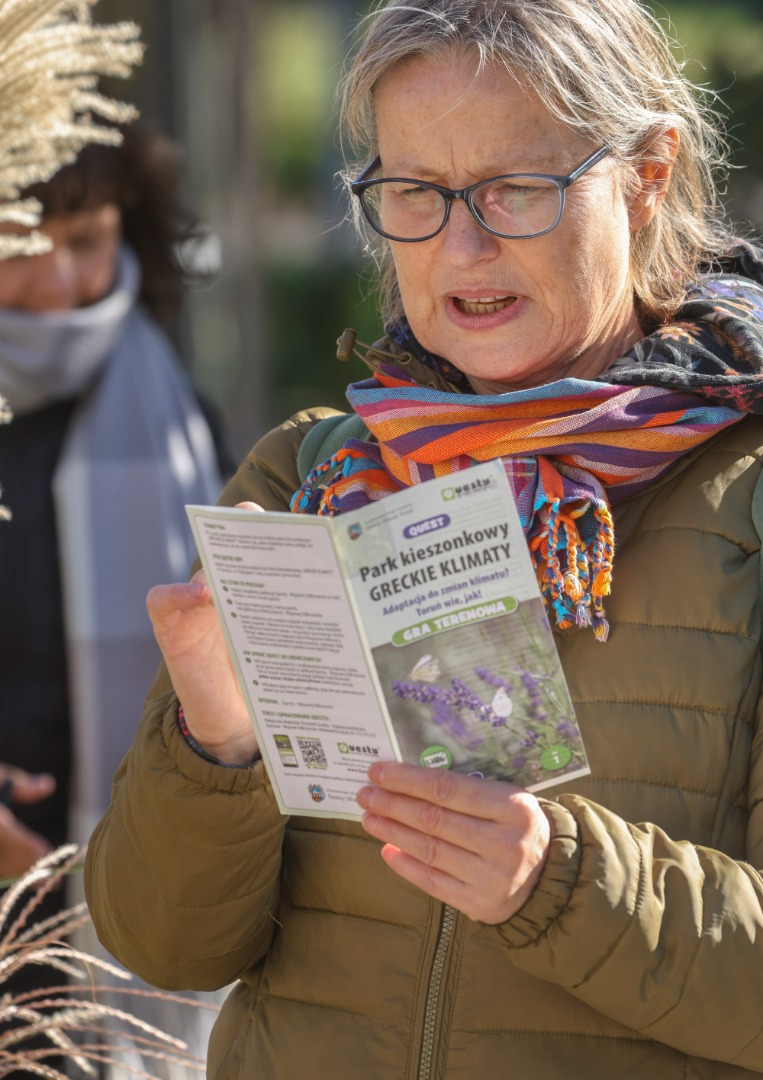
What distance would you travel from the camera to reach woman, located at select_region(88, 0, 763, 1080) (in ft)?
4.63

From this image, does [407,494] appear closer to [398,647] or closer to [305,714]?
[398,647]

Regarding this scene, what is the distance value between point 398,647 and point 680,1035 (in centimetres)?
50

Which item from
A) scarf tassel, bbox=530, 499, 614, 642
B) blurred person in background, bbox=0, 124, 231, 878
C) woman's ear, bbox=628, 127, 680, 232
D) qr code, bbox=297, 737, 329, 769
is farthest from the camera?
blurred person in background, bbox=0, 124, 231, 878

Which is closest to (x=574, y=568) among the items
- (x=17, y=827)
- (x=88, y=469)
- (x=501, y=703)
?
(x=501, y=703)

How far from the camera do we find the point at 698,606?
1580 mm

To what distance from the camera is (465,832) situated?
139cm

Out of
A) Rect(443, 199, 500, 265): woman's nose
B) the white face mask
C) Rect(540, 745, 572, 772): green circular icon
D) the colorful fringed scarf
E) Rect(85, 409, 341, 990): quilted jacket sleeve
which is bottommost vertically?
Rect(85, 409, 341, 990): quilted jacket sleeve

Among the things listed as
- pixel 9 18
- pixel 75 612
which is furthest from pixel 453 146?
pixel 75 612

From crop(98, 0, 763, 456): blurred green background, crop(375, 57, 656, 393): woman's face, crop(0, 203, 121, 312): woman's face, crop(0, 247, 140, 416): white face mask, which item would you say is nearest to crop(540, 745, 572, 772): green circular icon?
crop(375, 57, 656, 393): woman's face

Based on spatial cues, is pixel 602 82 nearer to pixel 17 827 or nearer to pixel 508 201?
pixel 508 201

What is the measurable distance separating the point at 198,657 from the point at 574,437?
51 centimetres

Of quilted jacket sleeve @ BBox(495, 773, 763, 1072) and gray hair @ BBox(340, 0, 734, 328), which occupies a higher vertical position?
gray hair @ BBox(340, 0, 734, 328)

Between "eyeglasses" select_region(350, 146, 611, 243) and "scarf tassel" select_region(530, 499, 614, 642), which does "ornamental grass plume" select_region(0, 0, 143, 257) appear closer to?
"eyeglasses" select_region(350, 146, 611, 243)

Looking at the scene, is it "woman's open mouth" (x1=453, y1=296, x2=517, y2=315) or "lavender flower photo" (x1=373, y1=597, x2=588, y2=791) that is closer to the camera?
"lavender flower photo" (x1=373, y1=597, x2=588, y2=791)
